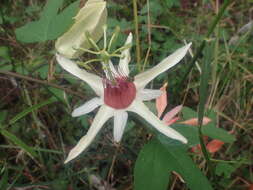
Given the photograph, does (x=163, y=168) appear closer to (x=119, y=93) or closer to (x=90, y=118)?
(x=119, y=93)

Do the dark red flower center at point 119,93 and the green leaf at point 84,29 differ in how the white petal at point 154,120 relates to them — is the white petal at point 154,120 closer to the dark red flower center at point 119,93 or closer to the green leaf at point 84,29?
the dark red flower center at point 119,93

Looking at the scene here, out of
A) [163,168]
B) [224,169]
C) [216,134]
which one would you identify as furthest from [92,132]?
[224,169]

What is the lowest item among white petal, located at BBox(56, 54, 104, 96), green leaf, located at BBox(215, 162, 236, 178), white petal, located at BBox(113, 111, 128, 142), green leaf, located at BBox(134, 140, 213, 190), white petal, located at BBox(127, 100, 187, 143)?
green leaf, located at BBox(215, 162, 236, 178)

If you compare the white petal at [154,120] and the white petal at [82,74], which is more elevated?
the white petal at [82,74]

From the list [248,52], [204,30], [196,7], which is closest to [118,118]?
[248,52]

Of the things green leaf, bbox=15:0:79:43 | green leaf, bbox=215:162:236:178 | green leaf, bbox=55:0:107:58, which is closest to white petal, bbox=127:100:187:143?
green leaf, bbox=55:0:107:58

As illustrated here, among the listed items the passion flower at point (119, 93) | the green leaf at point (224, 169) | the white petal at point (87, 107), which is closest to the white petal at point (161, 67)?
the passion flower at point (119, 93)

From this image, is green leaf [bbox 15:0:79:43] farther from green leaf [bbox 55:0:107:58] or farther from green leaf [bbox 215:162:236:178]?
green leaf [bbox 215:162:236:178]
